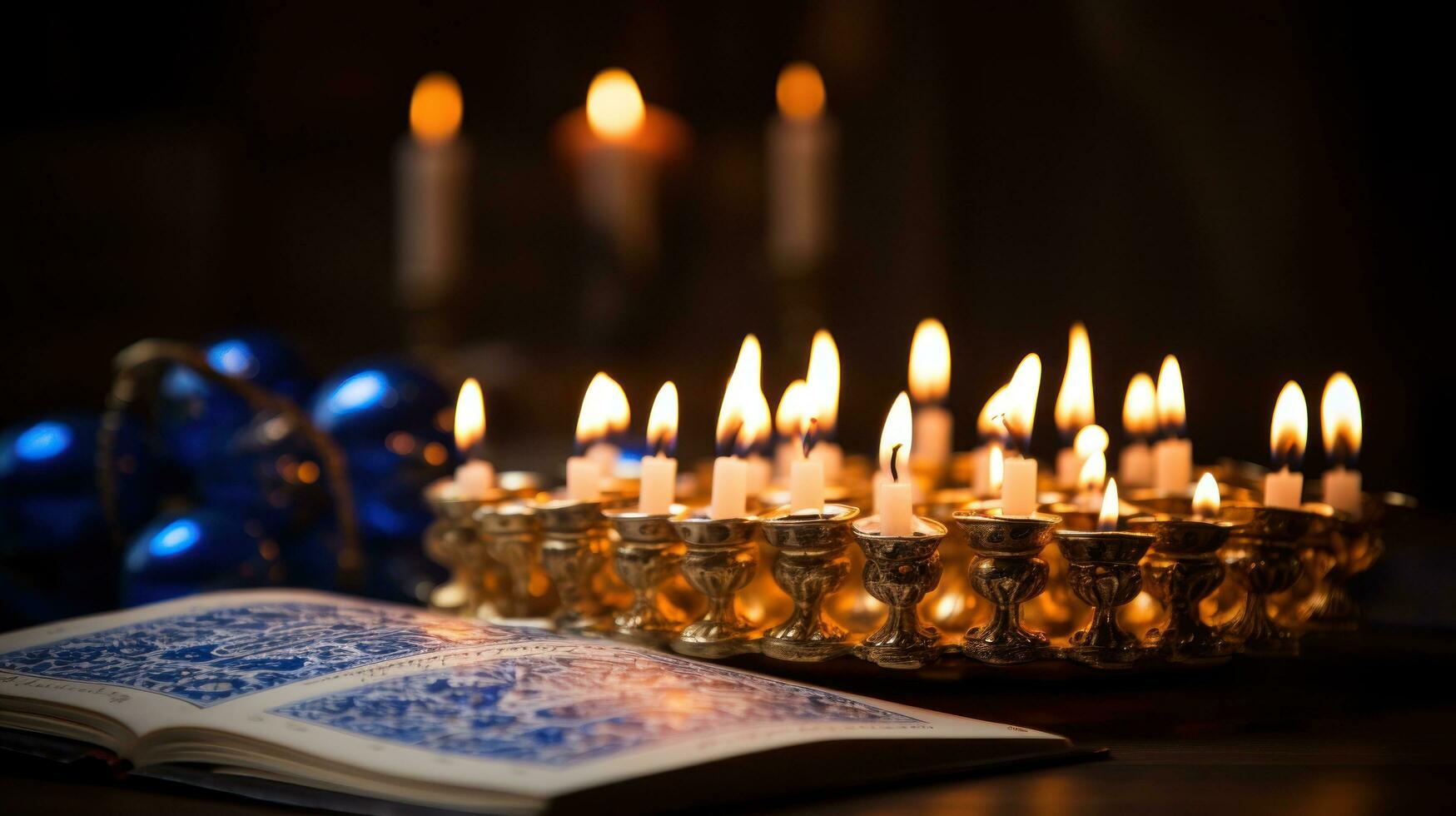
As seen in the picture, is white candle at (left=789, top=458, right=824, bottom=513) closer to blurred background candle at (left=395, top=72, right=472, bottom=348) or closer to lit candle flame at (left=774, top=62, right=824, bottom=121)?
blurred background candle at (left=395, top=72, right=472, bottom=348)

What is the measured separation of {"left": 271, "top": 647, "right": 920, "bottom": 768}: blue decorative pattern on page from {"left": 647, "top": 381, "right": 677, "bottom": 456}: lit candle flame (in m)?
0.21

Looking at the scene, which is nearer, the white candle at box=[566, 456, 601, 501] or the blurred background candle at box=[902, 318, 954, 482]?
the white candle at box=[566, 456, 601, 501]

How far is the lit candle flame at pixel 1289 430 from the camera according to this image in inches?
32.0

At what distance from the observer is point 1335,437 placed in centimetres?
88

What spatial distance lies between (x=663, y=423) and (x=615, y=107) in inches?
61.7

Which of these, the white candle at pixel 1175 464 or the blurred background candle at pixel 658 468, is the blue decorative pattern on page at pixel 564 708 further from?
the white candle at pixel 1175 464

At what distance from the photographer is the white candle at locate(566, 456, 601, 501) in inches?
35.1

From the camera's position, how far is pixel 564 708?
61 cm

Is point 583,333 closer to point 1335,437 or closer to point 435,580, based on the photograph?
point 435,580

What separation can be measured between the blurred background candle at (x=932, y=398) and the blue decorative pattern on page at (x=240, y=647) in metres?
0.49

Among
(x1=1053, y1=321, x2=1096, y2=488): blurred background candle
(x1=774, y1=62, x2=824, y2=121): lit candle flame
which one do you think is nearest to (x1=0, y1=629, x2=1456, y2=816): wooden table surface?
(x1=1053, y1=321, x2=1096, y2=488): blurred background candle

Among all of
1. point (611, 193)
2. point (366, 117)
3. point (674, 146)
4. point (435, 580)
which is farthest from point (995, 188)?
point (366, 117)

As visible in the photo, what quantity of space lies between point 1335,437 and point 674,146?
2.32 meters

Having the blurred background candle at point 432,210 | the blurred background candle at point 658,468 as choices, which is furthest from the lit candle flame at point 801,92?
the blurred background candle at point 658,468
